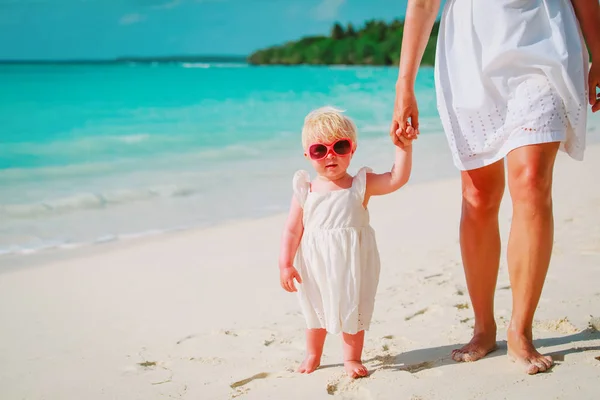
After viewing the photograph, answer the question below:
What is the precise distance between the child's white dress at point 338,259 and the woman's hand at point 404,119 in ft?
0.66

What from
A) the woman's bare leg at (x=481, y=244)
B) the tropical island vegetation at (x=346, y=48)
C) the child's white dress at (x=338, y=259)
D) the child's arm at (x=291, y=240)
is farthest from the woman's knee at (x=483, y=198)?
the tropical island vegetation at (x=346, y=48)

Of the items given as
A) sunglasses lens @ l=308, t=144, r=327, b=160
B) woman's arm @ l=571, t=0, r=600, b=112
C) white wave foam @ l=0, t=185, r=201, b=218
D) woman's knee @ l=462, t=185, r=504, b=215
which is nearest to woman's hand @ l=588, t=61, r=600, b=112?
woman's arm @ l=571, t=0, r=600, b=112

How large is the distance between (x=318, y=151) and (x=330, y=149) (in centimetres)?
5

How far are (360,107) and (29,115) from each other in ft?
28.5

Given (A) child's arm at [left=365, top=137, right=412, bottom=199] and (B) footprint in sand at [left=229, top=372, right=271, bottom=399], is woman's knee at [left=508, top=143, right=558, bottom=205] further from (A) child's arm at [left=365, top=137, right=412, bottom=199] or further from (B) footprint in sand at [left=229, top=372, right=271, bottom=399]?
(B) footprint in sand at [left=229, top=372, right=271, bottom=399]

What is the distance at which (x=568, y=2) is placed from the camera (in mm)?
2463

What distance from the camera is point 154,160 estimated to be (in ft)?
36.4

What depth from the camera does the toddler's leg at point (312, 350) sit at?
8.92ft

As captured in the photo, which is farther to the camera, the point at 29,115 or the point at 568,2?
the point at 29,115

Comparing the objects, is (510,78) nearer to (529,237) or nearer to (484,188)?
(484,188)

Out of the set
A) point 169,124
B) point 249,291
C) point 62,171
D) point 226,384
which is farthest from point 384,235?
point 169,124

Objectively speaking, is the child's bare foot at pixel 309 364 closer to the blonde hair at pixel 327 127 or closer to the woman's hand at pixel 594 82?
the blonde hair at pixel 327 127

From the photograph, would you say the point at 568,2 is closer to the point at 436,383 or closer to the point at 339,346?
the point at 436,383

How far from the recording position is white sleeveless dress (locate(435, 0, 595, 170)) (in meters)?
2.37
